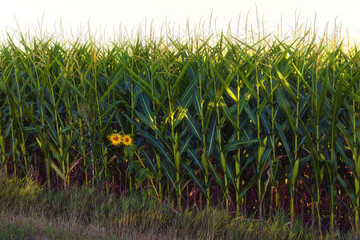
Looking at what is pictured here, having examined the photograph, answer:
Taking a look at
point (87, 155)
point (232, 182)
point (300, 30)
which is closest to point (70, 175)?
point (87, 155)

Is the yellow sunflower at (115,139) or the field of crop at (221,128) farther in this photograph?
the yellow sunflower at (115,139)

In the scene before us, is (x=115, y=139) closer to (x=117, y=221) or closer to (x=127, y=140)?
(x=127, y=140)

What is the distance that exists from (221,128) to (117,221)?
1256 millimetres

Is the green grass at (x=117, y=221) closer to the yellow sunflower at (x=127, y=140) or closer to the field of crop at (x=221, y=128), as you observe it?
the field of crop at (x=221, y=128)

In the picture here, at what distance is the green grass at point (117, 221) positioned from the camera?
3.24 metres

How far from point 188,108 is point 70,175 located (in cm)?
164

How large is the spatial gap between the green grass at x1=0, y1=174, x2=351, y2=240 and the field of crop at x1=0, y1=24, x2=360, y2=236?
0.15 metres

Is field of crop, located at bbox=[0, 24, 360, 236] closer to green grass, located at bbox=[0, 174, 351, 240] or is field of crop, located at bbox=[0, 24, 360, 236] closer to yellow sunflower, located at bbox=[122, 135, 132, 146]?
yellow sunflower, located at bbox=[122, 135, 132, 146]

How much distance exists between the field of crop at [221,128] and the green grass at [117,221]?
150 millimetres

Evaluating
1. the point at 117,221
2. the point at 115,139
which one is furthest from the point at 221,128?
the point at 117,221

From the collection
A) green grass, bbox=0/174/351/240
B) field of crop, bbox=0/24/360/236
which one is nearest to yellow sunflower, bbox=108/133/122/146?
field of crop, bbox=0/24/360/236

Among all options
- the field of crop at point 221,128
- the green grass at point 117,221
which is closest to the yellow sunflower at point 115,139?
the field of crop at point 221,128

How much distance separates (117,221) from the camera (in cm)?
357

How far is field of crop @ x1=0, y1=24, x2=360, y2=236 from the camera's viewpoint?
11.5 feet
